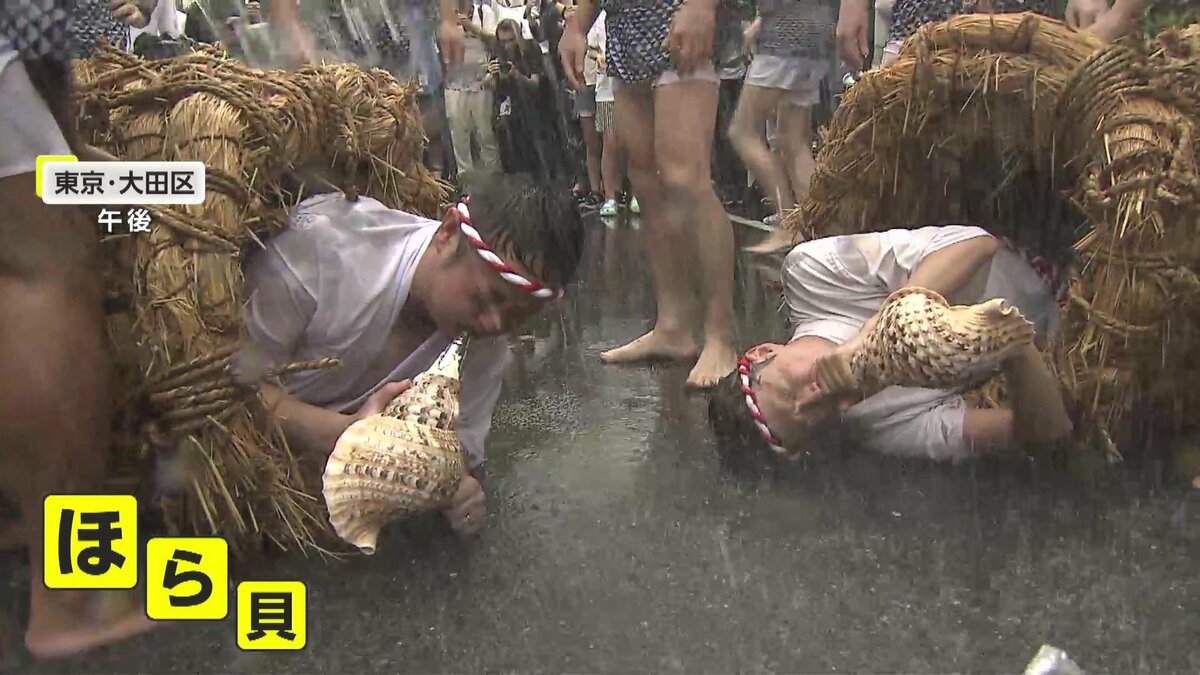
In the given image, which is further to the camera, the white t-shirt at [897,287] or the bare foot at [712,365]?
the bare foot at [712,365]

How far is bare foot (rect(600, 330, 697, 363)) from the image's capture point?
163 cm

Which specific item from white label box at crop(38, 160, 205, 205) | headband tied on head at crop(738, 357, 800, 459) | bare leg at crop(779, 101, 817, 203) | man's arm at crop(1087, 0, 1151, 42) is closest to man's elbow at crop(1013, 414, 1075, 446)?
headband tied on head at crop(738, 357, 800, 459)

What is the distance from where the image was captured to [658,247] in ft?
5.54

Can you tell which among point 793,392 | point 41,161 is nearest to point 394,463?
point 41,161

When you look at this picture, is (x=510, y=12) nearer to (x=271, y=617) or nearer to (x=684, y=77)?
(x=684, y=77)

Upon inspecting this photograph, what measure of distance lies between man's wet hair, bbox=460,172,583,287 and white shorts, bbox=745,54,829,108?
1.98 ft

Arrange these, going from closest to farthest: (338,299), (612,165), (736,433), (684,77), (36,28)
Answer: (36,28) → (338,299) → (736,433) → (684,77) → (612,165)

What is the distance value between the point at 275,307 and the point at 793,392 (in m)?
0.52

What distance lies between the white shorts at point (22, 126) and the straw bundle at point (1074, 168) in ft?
2.88

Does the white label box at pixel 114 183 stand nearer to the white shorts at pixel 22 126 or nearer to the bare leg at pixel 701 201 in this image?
the white shorts at pixel 22 126

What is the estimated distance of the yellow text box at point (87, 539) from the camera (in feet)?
2.45

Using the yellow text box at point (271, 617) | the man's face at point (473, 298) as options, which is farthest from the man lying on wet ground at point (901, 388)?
the yellow text box at point (271, 617)

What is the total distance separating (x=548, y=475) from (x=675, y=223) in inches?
22.2

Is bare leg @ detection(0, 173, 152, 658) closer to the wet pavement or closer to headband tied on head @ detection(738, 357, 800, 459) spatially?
the wet pavement
